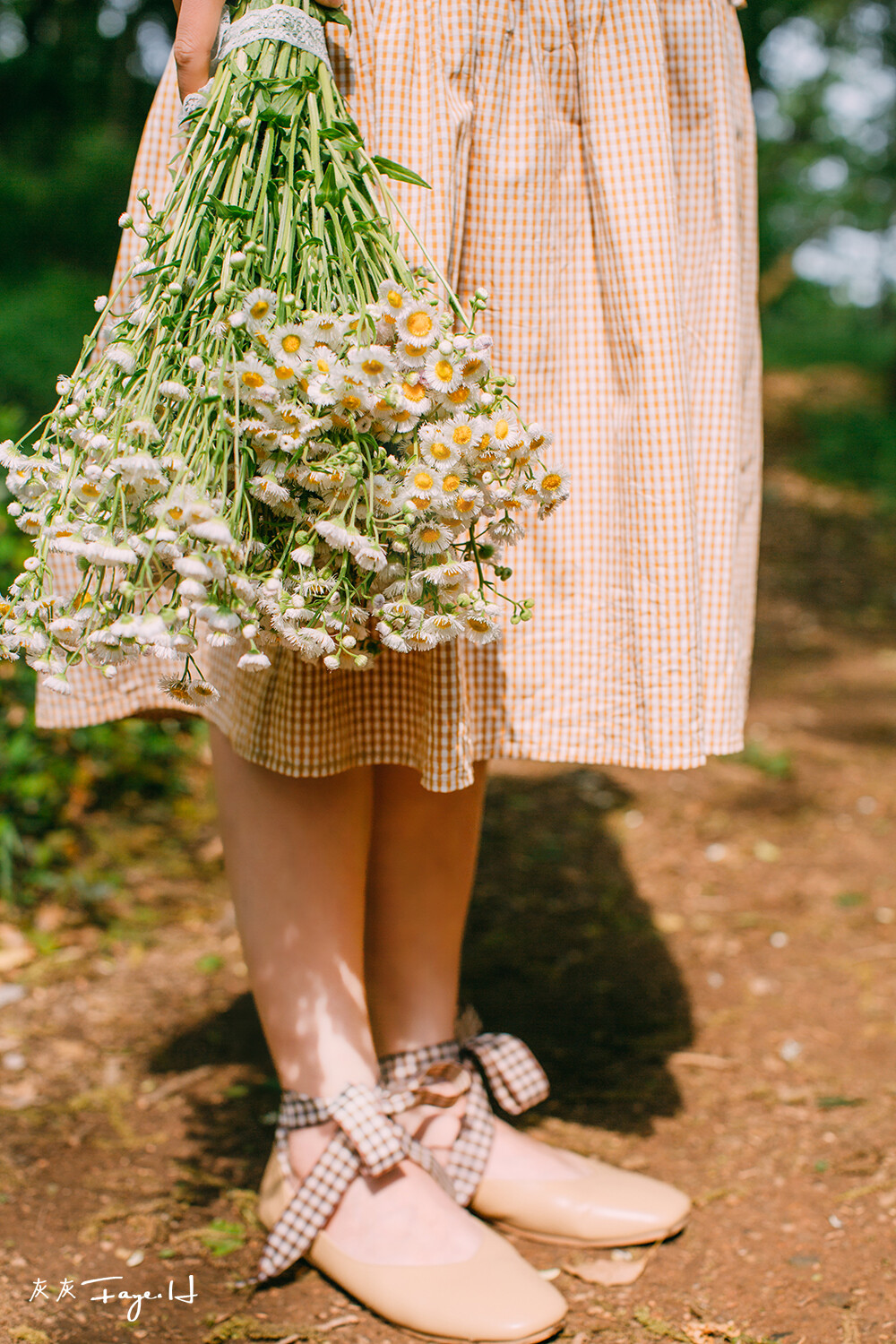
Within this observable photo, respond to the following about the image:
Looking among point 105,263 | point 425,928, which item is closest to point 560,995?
point 425,928

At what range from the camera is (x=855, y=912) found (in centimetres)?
220

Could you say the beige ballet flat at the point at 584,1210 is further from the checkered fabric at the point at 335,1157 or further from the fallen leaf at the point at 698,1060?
the fallen leaf at the point at 698,1060

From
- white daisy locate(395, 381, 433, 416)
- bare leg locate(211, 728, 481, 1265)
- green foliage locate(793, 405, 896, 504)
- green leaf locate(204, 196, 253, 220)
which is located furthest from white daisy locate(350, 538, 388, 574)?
green foliage locate(793, 405, 896, 504)

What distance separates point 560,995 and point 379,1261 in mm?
803

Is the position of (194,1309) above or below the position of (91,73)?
below

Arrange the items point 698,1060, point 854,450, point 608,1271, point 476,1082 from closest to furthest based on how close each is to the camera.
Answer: point 608,1271 < point 476,1082 < point 698,1060 < point 854,450

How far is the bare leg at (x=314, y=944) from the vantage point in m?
1.21

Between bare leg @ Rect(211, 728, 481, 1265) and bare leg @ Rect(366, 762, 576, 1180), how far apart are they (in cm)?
10

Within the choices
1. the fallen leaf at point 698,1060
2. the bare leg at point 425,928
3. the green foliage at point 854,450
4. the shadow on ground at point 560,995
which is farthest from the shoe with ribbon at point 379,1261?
the green foliage at point 854,450

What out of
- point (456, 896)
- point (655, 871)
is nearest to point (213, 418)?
point (456, 896)

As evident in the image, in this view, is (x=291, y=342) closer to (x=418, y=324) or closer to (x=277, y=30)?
(x=418, y=324)

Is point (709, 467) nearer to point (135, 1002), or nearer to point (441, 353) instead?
point (441, 353)

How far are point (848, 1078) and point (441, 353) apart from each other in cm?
138

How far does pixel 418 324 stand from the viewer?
2.69ft
